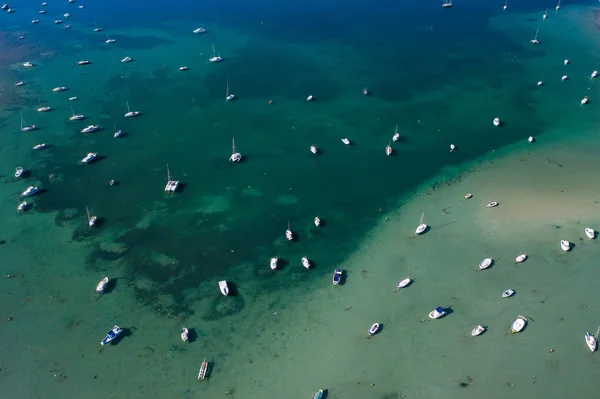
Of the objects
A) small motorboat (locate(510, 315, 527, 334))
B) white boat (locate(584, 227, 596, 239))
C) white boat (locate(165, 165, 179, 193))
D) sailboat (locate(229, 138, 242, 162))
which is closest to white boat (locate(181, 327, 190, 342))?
white boat (locate(165, 165, 179, 193))

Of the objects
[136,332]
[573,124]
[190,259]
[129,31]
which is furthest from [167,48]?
[573,124]

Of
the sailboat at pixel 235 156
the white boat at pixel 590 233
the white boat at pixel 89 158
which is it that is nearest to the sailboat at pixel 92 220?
the white boat at pixel 89 158

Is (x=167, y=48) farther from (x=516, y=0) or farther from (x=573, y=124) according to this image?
(x=516, y=0)

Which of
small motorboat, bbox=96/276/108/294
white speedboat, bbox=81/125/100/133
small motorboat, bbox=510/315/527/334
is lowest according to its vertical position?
small motorboat, bbox=96/276/108/294

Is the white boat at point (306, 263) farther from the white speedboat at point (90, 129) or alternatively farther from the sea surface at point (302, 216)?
the white speedboat at point (90, 129)

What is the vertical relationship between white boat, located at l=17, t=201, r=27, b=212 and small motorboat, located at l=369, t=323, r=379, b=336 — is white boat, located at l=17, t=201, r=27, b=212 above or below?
above

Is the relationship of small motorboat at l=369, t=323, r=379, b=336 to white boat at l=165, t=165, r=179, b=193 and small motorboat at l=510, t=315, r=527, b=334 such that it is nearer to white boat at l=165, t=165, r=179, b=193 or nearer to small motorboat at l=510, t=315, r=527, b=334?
small motorboat at l=510, t=315, r=527, b=334
